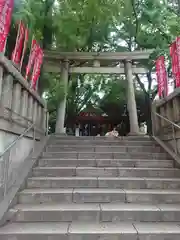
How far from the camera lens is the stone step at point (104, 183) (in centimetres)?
443

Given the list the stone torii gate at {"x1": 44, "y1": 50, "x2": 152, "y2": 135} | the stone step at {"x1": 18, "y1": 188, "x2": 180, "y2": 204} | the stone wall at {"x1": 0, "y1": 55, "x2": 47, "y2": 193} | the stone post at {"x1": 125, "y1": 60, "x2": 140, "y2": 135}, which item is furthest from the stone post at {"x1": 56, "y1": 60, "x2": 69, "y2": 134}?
the stone step at {"x1": 18, "y1": 188, "x2": 180, "y2": 204}

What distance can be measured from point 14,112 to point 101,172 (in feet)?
7.95

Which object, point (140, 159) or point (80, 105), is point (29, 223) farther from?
point (80, 105)

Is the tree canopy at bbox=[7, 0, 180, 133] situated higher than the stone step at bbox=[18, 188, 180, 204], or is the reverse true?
the tree canopy at bbox=[7, 0, 180, 133]

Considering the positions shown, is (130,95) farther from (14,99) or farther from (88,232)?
(88,232)

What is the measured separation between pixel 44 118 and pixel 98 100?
924cm

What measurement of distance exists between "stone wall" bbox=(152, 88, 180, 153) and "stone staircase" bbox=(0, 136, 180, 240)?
0.58 meters

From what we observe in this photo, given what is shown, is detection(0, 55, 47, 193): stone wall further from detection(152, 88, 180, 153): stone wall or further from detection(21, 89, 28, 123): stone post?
detection(152, 88, 180, 153): stone wall

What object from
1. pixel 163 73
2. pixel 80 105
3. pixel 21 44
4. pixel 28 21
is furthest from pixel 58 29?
pixel 80 105

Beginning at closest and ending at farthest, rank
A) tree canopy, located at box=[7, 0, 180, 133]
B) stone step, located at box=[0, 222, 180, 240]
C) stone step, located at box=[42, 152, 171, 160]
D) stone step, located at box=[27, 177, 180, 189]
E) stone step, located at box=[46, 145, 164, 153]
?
stone step, located at box=[0, 222, 180, 240]
stone step, located at box=[27, 177, 180, 189]
stone step, located at box=[42, 152, 171, 160]
stone step, located at box=[46, 145, 164, 153]
tree canopy, located at box=[7, 0, 180, 133]

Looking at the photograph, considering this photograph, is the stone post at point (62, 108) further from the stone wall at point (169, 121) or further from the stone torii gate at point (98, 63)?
the stone wall at point (169, 121)

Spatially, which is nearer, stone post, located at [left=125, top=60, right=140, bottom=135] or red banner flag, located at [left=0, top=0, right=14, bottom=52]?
red banner flag, located at [left=0, top=0, right=14, bottom=52]

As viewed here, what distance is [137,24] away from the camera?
39.7ft

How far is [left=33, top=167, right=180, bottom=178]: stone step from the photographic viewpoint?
4.91 m
